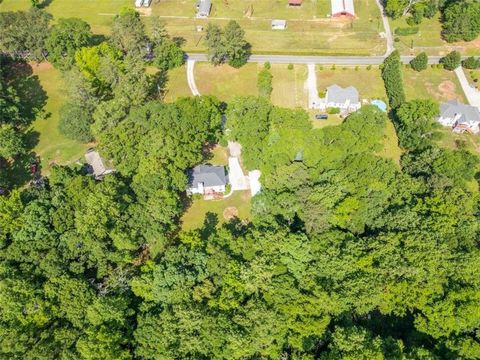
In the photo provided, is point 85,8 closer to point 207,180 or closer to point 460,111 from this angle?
point 207,180

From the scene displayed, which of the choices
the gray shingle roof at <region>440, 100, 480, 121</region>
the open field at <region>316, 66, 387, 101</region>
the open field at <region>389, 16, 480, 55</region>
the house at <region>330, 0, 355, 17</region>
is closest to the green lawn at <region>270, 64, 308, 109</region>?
the open field at <region>316, 66, 387, 101</region>

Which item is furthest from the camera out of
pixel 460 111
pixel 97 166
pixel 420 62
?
pixel 420 62

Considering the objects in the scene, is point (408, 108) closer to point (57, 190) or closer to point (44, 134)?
point (57, 190)

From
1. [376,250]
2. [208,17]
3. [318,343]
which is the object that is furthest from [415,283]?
[208,17]

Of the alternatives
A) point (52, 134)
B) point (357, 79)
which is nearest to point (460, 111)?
point (357, 79)

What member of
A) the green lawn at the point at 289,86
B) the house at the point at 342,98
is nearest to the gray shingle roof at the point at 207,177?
the green lawn at the point at 289,86

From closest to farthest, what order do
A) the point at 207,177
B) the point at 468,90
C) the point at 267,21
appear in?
the point at 207,177 < the point at 468,90 < the point at 267,21
